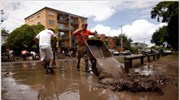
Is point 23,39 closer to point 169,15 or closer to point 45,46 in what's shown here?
point 169,15

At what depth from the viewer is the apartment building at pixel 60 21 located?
54.5 metres

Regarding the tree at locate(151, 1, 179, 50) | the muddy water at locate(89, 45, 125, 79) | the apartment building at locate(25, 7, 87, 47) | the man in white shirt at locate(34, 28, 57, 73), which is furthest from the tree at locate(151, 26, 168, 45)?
the muddy water at locate(89, 45, 125, 79)

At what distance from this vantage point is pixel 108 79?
5164mm

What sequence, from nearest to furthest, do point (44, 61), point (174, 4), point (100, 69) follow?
point (100, 69) < point (44, 61) < point (174, 4)

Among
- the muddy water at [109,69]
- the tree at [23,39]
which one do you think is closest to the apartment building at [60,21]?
the tree at [23,39]

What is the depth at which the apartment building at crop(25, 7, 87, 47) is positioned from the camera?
54.5m

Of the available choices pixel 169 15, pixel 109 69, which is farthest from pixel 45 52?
pixel 169 15

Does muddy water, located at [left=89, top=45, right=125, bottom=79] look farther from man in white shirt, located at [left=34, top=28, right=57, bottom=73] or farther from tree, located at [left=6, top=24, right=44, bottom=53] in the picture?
tree, located at [left=6, top=24, right=44, bottom=53]

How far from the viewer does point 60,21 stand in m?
58.2

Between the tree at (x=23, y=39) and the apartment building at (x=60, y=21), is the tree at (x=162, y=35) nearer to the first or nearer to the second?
Result: the apartment building at (x=60, y=21)

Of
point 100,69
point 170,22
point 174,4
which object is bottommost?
point 100,69

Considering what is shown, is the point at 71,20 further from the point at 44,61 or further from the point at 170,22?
the point at 44,61

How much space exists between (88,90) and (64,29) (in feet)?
180

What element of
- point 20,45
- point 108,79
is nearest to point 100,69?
point 108,79
